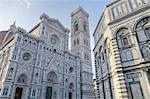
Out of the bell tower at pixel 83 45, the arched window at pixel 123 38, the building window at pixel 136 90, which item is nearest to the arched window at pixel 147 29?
the arched window at pixel 123 38

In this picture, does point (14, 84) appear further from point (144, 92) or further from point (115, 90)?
point (144, 92)

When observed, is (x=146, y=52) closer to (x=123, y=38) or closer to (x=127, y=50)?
(x=127, y=50)

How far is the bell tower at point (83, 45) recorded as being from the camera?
3464 cm

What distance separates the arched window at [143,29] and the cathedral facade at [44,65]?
62.2 feet

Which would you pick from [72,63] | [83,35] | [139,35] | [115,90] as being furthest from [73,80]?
[139,35]

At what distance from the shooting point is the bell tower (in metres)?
34.6

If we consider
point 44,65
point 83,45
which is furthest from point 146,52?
point 83,45

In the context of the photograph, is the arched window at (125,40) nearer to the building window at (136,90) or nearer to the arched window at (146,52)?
the arched window at (146,52)

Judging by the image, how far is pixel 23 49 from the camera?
23688 millimetres

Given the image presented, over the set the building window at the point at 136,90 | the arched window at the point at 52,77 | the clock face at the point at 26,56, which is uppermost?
the clock face at the point at 26,56

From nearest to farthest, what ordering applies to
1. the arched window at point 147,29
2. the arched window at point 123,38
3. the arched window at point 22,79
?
1. the arched window at point 147,29
2. the arched window at point 123,38
3. the arched window at point 22,79

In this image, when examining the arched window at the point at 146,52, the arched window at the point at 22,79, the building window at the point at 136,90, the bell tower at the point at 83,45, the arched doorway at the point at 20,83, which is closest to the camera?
the building window at the point at 136,90

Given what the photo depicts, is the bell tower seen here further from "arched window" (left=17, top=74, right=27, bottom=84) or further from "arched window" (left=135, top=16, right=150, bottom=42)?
"arched window" (left=135, top=16, right=150, bottom=42)

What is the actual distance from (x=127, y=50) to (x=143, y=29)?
253cm
